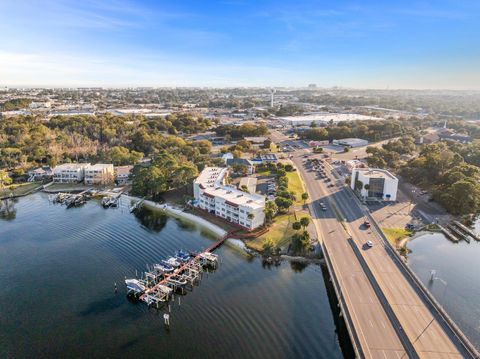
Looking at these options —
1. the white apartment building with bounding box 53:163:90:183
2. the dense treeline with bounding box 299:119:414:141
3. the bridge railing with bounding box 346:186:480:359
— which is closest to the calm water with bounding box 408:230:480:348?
the bridge railing with bounding box 346:186:480:359

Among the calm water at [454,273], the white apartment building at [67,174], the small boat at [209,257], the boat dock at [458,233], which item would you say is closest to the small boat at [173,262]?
the small boat at [209,257]

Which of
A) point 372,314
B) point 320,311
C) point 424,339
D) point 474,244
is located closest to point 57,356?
point 320,311

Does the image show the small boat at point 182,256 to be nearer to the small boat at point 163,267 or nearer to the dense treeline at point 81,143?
the small boat at point 163,267

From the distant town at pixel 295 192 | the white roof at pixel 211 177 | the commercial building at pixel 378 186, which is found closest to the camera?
the distant town at pixel 295 192

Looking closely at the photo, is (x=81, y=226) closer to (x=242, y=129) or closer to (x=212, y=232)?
(x=212, y=232)

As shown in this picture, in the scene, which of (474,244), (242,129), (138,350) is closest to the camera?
(138,350)

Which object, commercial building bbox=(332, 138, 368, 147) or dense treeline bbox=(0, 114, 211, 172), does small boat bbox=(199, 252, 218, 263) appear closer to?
dense treeline bbox=(0, 114, 211, 172)

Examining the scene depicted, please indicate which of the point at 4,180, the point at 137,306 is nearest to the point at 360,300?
the point at 137,306
